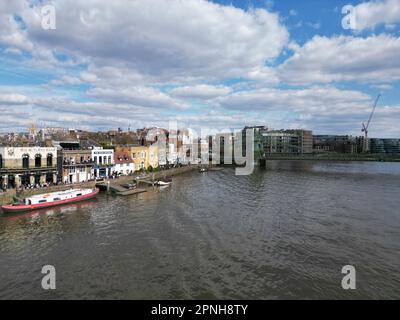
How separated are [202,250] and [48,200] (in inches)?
1221

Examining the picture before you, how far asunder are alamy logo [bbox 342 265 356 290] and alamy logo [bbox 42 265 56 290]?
22.5 meters

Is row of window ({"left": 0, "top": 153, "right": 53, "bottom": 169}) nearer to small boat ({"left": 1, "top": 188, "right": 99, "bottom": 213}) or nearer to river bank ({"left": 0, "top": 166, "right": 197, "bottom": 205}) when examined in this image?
river bank ({"left": 0, "top": 166, "right": 197, "bottom": 205})

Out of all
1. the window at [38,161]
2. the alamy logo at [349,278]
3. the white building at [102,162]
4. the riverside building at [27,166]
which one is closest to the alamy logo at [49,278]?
the alamy logo at [349,278]

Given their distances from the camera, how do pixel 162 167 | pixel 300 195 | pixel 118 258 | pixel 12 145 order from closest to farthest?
pixel 118 258 < pixel 12 145 < pixel 300 195 < pixel 162 167

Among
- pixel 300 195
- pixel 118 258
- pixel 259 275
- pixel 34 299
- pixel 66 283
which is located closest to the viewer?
pixel 34 299

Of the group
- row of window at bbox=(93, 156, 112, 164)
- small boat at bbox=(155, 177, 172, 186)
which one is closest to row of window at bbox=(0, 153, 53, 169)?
row of window at bbox=(93, 156, 112, 164)

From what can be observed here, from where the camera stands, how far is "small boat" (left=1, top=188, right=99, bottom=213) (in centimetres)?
4250

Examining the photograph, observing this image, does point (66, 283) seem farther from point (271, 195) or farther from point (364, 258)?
point (271, 195)

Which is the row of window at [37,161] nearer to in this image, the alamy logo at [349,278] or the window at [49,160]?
the window at [49,160]

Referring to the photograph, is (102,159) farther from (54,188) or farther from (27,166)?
(27,166)

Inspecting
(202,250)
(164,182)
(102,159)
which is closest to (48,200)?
(102,159)

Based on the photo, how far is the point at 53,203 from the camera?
47.2m
